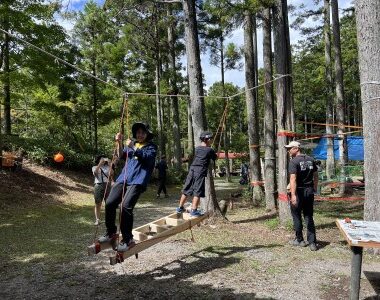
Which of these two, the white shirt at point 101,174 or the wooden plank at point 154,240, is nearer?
the wooden plank at point 154,240

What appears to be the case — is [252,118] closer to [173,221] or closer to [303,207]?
[303,207]

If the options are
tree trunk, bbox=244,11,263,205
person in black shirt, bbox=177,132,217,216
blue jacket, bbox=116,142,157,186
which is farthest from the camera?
tree trunk, bbox=244,11,263,205

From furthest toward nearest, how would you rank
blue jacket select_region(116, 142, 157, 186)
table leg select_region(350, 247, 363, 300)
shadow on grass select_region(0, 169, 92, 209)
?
shadow on grass select_region(0, 169, 92, 209) < blue jacket select_region(116, 142, 157, 186) < table leg select_region(350, 247, 363, 300)

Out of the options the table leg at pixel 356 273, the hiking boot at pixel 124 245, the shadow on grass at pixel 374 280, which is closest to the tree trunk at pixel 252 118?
the shadow on grass at pixel 374 280

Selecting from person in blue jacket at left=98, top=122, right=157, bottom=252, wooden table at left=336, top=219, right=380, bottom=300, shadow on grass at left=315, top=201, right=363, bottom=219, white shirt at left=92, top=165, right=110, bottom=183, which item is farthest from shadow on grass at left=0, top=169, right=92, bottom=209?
wooden table at left=336, top=219, right=380, bottom=300

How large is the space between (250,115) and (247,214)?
4698 millimetres

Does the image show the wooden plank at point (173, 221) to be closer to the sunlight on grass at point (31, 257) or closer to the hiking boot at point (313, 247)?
the sunlight on grass at point (31, 257)

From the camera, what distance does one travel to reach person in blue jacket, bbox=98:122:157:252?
558cm

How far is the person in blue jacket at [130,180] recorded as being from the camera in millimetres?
5578

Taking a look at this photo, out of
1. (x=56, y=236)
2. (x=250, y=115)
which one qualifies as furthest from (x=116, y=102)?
(x=56, y=236)

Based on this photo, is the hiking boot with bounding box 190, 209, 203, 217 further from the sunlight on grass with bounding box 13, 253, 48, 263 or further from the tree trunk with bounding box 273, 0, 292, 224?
the sunlight on grass with bounding box 13, 253, 48, 263

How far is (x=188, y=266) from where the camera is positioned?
21.4 feet

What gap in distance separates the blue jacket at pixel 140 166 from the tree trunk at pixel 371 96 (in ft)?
12.1

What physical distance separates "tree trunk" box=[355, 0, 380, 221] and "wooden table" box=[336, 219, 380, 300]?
168 centimetres
